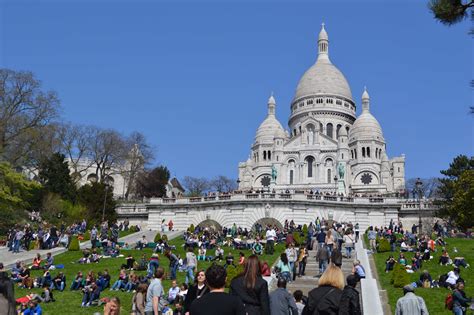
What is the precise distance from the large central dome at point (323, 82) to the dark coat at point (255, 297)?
332ft

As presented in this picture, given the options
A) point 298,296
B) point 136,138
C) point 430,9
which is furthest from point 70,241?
point 136,138

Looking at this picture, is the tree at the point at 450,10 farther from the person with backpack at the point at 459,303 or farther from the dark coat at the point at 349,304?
the person with backpack at the point at 459,303

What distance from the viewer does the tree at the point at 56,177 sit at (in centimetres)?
5316

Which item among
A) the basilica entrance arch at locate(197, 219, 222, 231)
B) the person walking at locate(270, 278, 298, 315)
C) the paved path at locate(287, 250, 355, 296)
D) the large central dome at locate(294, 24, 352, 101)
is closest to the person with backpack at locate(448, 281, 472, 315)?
the paved path at locate(287, 250, 355, 296)

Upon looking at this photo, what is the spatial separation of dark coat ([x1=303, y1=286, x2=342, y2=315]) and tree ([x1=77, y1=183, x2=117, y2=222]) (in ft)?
142

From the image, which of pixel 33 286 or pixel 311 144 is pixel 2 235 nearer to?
pixel 33 286

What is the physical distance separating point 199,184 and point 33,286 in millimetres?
88017

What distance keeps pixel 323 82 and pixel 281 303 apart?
337ft

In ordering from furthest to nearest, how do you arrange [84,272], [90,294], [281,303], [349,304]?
[84,272], [90,294], [281,303], [349,304]

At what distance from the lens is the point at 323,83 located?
110 meters

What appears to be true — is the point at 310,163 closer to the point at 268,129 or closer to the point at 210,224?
the point at 268,129

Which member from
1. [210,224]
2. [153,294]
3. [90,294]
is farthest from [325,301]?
[210,224]

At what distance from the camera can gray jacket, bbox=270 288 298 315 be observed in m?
→ 9.10

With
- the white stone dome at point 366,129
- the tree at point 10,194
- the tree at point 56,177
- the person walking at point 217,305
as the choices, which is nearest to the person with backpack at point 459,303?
the person walking at point 217,305
